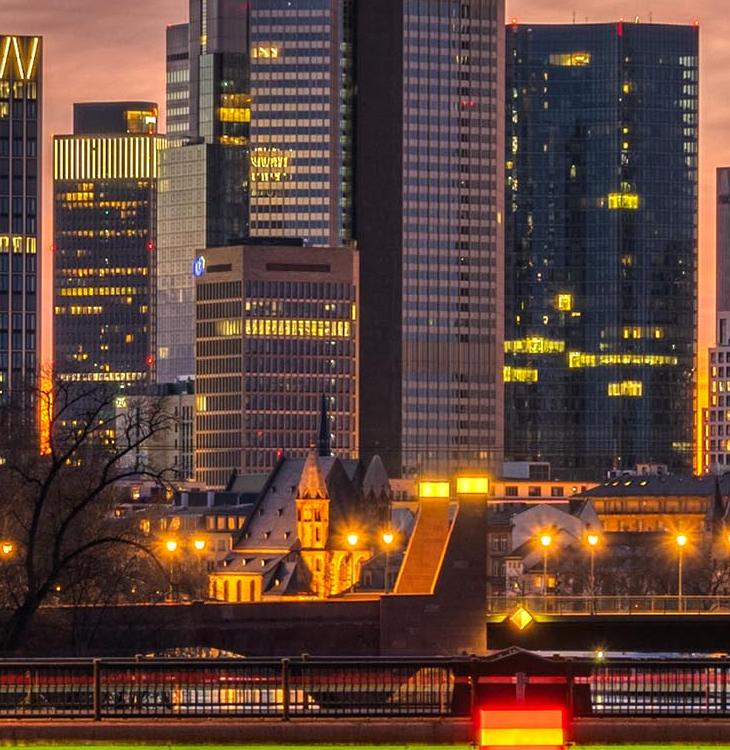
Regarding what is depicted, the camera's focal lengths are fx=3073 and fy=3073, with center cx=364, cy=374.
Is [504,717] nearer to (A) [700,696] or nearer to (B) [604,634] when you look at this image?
(A) [700,696]

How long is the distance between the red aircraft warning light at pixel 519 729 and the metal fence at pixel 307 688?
12.0 meters

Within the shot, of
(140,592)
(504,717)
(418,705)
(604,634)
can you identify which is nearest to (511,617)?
(604,634)

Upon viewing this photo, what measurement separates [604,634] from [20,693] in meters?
52.8

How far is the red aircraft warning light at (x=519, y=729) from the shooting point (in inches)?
1695

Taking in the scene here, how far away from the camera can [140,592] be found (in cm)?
13862

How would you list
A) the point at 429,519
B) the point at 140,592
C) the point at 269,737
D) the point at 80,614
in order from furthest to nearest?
the point at 140,592 < the point at 429,519 < the point at 80,614 < the point at 269,737

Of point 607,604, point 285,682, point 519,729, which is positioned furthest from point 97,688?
point 607,604

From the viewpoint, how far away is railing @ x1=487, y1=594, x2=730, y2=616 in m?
118

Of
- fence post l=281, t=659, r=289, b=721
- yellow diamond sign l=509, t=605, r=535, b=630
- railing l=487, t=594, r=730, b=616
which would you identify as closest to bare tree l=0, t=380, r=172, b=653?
yellow diamond sign l=509, t=605, r=535, b=630

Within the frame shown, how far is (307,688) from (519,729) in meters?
15.7

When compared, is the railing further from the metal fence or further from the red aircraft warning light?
the red aircraft warning light

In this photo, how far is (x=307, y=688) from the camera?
→ 58.7m

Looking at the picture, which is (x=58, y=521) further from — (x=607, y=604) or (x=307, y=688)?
(x=607, y=604)

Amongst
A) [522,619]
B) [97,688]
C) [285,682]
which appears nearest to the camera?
[97,688]
